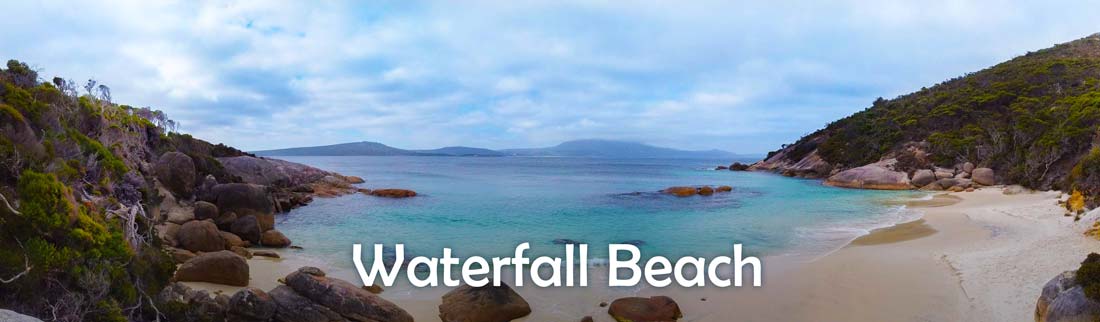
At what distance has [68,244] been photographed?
615 centimetres

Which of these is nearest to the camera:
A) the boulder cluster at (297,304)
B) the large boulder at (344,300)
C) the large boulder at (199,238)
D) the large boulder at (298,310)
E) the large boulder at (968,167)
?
the boulder cluster at (297,304)

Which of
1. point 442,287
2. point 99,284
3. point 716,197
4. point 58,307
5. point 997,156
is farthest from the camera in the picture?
point 997,156

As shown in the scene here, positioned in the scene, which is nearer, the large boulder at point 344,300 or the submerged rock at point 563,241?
the large boulder at point 344,300

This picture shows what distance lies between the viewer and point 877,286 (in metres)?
10.2

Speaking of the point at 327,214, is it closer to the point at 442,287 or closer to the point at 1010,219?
the point at 442,287

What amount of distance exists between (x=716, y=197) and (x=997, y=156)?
2032 centimetres

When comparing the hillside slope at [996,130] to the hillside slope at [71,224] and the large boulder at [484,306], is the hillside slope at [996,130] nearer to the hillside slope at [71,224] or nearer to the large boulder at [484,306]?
the large boulder at [484,306]

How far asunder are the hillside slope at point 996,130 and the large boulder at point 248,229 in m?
24.6

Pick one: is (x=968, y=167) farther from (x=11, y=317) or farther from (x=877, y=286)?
(x=11, y=317)

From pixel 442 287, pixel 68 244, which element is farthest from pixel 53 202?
pixel 442 287

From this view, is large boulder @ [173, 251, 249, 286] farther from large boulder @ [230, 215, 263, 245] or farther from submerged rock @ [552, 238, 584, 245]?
submerged rock @ [552, 238, 584, 245]

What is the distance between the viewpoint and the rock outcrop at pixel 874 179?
124ft

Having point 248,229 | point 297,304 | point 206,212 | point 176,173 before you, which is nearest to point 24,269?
point 297,304

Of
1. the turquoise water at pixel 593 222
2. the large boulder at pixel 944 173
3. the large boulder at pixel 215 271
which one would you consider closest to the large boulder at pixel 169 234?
the turquoise water at pixel 593 222
